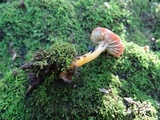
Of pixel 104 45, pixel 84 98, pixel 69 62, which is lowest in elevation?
pixel 84 98

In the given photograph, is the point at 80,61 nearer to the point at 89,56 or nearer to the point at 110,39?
the point at 89,56

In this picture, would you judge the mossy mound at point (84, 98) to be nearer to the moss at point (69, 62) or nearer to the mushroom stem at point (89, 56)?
the moss at point (69, 62)

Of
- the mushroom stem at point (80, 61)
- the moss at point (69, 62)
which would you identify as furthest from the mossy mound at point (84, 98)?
the mushroom stem at point (80, 61)

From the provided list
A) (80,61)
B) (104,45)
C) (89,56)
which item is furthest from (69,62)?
(104,45)

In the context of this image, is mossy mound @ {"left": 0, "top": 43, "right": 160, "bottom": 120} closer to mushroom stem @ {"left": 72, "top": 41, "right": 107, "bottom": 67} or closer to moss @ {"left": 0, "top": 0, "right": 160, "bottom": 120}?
moss @ {"left": 0, "top": 0, "right": 160, "bottom": 120}

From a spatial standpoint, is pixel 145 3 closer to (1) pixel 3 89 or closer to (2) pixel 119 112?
(2) pixel 119 112
